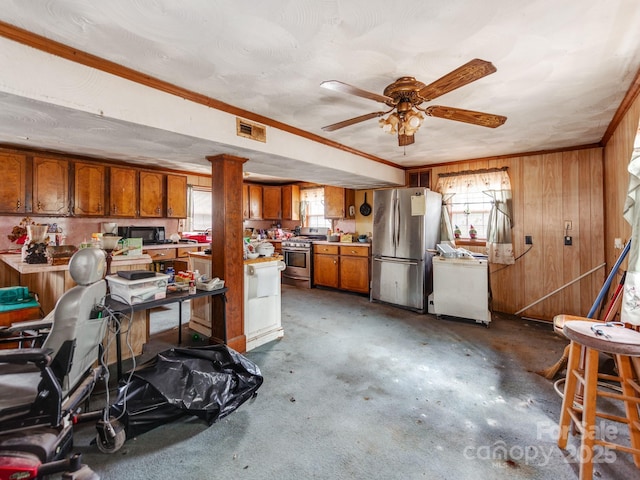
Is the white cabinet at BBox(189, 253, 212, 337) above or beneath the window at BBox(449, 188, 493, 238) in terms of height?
beneath

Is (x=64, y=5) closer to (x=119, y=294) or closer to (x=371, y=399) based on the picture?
(x=119, y=294)

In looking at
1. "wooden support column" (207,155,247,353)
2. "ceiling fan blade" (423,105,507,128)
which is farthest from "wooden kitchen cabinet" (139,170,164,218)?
"ceiling fan blade" (423,105,507,128)

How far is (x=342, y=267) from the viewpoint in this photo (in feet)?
17.8

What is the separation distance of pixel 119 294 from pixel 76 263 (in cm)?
66

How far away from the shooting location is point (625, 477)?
1497 mm

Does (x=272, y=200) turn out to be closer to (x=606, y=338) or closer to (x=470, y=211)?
(x=470, y=211)

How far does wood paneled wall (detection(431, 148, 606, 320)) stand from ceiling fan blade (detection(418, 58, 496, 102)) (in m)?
3.08

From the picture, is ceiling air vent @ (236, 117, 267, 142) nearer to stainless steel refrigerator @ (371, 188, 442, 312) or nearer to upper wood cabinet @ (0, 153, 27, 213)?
stainless steel refrigerator @ (371, 188, 442, 312)

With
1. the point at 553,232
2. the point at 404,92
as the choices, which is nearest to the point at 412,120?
the point at 404,92

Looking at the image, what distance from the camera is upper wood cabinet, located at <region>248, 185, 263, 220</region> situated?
6534mm

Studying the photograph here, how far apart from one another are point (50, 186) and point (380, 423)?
5.11 m

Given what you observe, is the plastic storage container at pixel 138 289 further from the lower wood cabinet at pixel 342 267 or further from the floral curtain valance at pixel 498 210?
the floral curtain valance at pixel 498 210

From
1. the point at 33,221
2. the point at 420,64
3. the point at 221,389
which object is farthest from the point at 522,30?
the point at 33,221

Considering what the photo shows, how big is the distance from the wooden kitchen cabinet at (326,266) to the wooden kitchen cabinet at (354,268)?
0.37 ft
